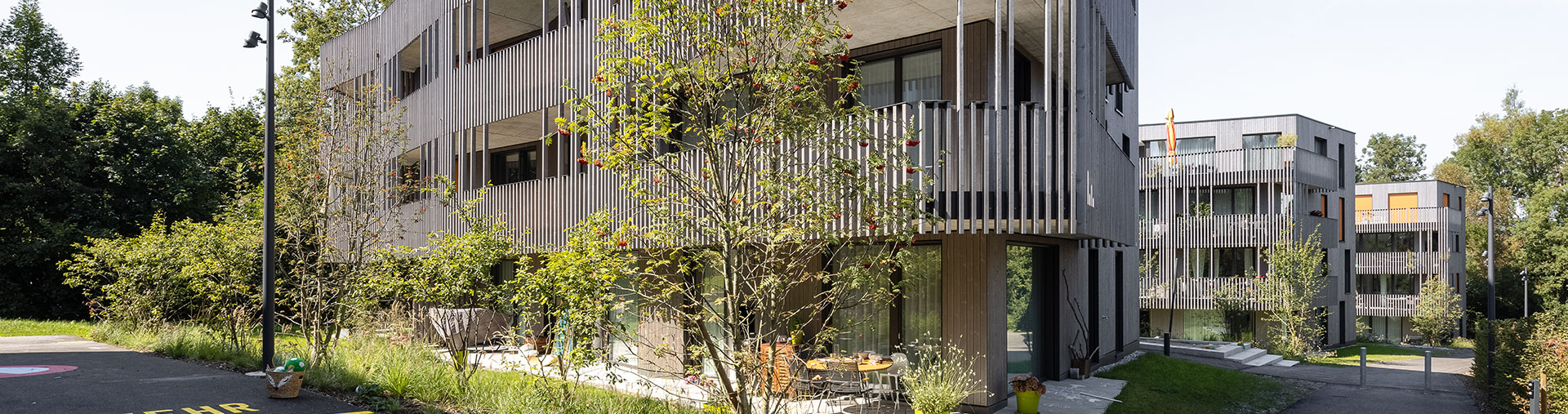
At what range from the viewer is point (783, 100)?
7.72 metres

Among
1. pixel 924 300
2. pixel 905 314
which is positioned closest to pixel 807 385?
pixel 905 314

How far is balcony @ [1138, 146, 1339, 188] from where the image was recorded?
35.7m

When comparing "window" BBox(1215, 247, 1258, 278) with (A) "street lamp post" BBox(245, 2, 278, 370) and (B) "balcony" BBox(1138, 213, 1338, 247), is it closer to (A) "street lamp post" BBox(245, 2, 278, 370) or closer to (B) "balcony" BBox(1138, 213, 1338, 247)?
(B) "balcony" BBox(1138, 213, 1338, 247)

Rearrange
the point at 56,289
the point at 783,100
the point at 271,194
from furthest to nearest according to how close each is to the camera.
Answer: the point at 56,289 < the point at 271,194 < the point at 783,100

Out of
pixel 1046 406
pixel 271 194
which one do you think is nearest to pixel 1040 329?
pixel 1046 406

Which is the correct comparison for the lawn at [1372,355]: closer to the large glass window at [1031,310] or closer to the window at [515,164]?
the large glass window at [1031,310]

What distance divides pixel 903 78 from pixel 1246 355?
19.0m

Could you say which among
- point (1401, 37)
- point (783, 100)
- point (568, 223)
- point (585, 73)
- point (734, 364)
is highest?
point (1401, 37)

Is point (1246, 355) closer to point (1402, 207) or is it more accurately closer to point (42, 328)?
A: point (1402, 207)

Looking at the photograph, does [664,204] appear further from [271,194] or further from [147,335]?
[147,335]

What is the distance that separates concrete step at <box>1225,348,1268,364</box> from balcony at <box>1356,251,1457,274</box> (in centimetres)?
2377

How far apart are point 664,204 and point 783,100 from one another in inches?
55.9

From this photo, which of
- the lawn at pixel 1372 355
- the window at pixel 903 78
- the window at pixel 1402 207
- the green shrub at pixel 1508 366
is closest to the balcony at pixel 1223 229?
the lawn at pixel 1372 355

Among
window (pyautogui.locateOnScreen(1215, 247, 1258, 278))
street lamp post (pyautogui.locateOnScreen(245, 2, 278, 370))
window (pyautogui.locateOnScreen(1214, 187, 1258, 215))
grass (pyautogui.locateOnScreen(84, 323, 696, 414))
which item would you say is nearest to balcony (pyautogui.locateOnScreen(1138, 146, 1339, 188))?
window (pyautogui.locateOnScreen(1214, 187, 1258, 215))
